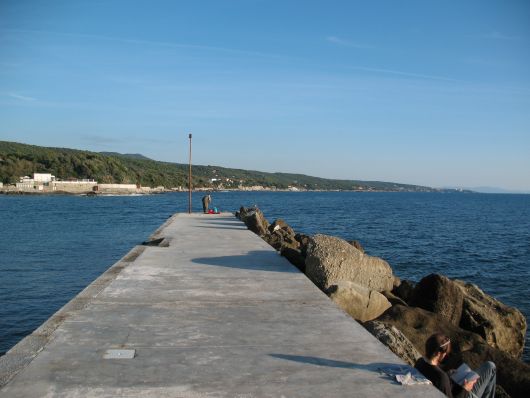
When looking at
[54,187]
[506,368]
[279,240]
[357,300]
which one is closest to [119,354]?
[357,300]

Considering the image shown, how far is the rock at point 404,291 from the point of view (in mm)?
11311

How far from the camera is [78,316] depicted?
7.05m

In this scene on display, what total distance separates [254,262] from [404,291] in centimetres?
343

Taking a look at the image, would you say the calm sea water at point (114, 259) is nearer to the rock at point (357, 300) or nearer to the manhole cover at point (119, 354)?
the rock at point (357, 300)

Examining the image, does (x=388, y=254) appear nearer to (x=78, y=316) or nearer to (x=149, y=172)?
(x=78, y=316)

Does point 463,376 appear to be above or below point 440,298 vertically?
above

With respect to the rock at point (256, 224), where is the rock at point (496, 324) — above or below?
below

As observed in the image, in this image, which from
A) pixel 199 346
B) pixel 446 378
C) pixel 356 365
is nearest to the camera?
pixel 446 378

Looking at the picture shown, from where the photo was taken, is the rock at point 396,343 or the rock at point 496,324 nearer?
the rock at point 396,343

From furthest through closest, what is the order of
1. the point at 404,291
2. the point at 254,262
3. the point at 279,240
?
the point at 279,240 → the point at 254,262 → the point at 404,291

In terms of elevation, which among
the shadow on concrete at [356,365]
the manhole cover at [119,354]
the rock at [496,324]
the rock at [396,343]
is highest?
the shadow on concrete at [356,365]

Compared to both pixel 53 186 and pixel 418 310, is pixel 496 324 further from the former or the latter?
pixel 53 186

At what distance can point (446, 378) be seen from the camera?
4965mm

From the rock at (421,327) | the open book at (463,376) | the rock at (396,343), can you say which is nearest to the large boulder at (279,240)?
the rock at (421,327)
